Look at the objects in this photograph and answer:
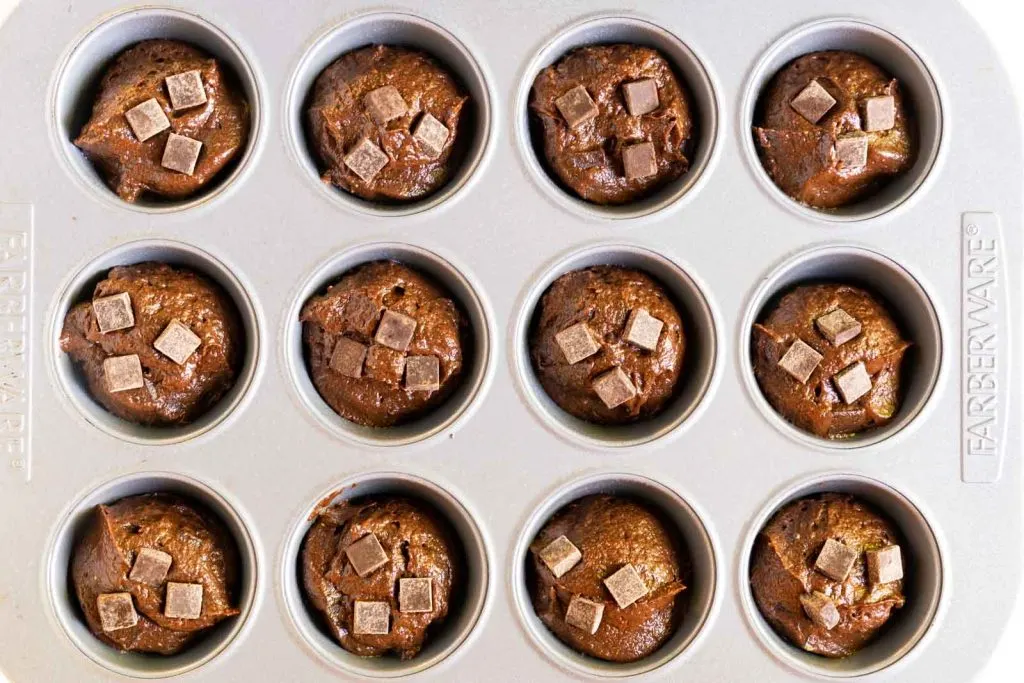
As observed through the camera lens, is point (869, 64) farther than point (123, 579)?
Yes

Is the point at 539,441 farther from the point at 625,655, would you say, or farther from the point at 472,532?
the point at 625,655

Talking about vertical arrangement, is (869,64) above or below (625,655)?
above

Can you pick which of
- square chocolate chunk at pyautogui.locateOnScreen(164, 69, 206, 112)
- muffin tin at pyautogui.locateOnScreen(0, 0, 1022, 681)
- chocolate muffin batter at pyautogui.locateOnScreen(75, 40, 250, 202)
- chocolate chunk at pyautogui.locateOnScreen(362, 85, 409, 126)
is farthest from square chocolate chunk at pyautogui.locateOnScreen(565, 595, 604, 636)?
square chocolate chunk at pyautogui.locateOnScreen(164, 69, 206, 112)

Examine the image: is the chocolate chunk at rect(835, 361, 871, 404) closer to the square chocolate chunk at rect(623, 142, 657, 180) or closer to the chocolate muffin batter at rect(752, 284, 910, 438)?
the chocolate muffin batter at rect(752, 284, 910, 438)

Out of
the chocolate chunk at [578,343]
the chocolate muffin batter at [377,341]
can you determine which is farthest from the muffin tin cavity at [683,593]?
the chocolate muffin batter at [377,341]

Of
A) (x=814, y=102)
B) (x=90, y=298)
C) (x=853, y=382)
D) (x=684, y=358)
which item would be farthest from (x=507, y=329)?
(x=90, y=298)

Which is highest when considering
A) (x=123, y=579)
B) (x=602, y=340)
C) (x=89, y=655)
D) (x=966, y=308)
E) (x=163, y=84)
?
(x=163, y=84)

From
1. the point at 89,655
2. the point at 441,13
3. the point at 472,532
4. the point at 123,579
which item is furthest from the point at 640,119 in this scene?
the point at 89,655
